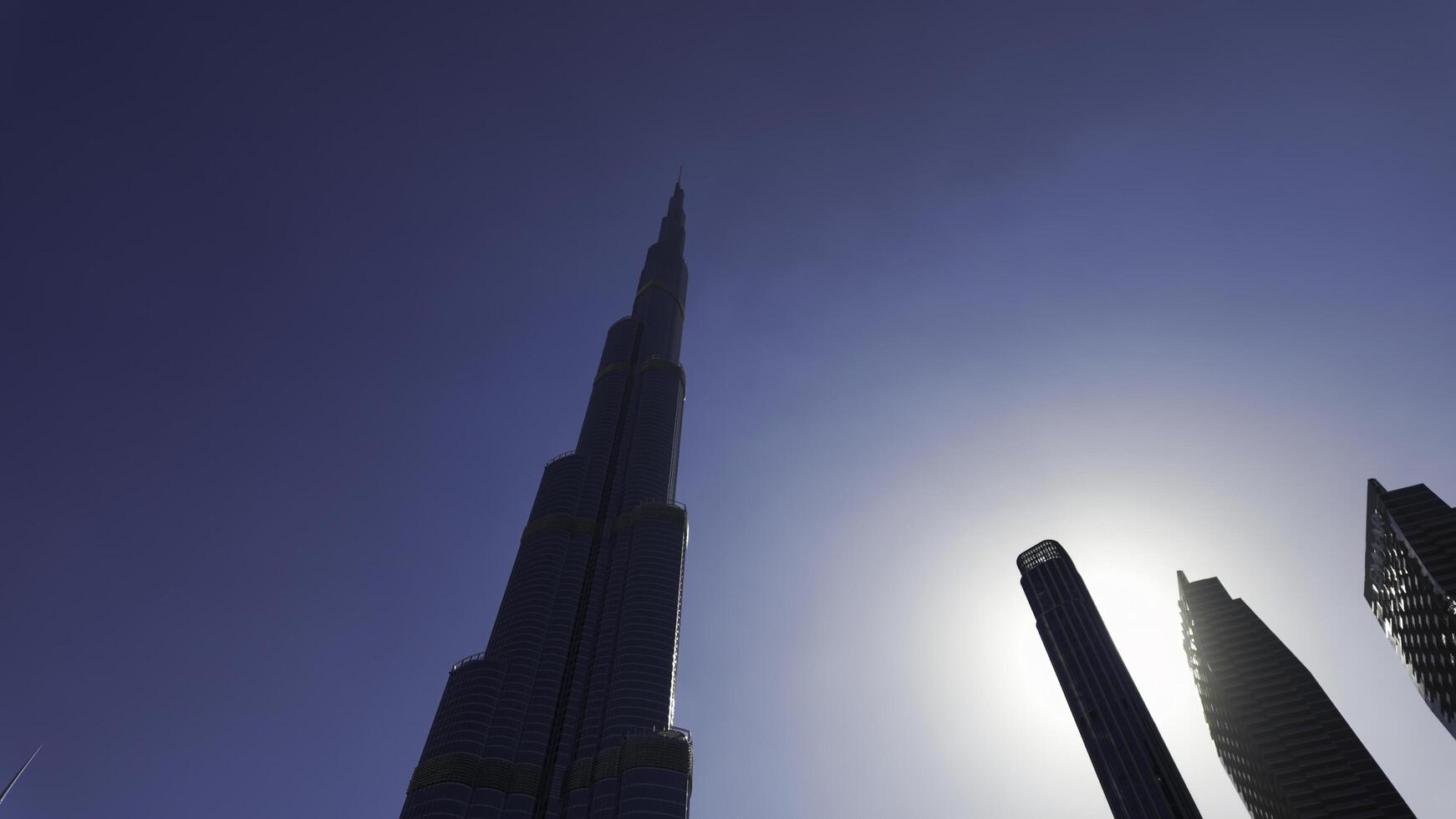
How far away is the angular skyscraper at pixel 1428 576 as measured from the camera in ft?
571

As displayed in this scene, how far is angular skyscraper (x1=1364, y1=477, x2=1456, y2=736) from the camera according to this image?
174000mm

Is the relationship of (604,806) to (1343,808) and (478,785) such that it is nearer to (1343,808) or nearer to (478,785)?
(478,785)

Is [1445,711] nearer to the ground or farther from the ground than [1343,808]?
farther from the ground

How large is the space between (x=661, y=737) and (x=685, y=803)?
Answer: 15568 millimetres

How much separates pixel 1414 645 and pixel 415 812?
247 metres

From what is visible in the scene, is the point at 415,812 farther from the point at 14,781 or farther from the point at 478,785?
Result: the point at 14,781

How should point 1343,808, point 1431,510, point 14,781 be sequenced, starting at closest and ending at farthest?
point 14,781 < point 1431,510 < point 1343,808

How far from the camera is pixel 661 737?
193000mm

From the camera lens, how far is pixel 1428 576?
176375 mm

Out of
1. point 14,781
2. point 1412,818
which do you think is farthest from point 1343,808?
point 14,781

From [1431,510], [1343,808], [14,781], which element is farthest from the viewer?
[1343,808]

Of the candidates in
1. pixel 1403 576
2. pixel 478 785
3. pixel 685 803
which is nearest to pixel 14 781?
pixel 478 785

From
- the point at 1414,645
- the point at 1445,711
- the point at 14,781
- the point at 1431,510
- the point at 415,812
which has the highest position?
the point at 1431,510

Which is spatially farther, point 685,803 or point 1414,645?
point 1414,645
